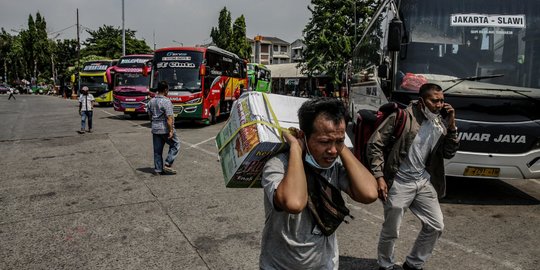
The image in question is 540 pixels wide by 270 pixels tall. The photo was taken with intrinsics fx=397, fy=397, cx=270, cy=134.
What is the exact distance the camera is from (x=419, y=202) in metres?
3.57

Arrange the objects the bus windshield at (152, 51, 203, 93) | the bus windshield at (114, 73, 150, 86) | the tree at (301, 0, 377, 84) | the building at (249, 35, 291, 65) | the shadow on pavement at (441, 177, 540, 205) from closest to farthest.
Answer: the shadow on pavement at (441, 177, 540, 205), the bus windshield at (152, 51, 203, 93), the bus windshield at (114, 73, 150, 86), the tree at (301, 0, 377, 84), the building at (249, 35, 291, 65)

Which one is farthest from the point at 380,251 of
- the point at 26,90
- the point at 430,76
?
the point at 26,90

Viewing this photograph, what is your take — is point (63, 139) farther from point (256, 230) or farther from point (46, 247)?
point (256, 230)

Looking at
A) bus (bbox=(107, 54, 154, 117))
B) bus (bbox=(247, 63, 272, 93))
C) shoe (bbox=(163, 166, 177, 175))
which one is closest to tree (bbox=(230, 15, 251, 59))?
bus (bbox=(247, 63, 272, 93))

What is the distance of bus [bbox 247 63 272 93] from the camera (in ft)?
103

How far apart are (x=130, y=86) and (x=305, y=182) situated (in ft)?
63.2

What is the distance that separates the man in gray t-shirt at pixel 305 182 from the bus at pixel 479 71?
4312mm

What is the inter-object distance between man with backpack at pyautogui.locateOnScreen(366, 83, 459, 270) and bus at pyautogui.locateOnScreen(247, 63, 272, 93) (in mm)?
26655

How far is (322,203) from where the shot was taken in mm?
1963

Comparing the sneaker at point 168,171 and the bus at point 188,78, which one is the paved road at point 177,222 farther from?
the bus at point 188,78

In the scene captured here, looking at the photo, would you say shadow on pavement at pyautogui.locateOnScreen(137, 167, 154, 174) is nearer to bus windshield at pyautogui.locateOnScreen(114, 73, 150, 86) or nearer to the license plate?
the license plate

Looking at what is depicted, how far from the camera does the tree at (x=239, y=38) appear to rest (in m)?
49.1

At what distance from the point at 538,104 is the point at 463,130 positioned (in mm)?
1128

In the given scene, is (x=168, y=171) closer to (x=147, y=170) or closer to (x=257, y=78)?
(x=147, y=170)
